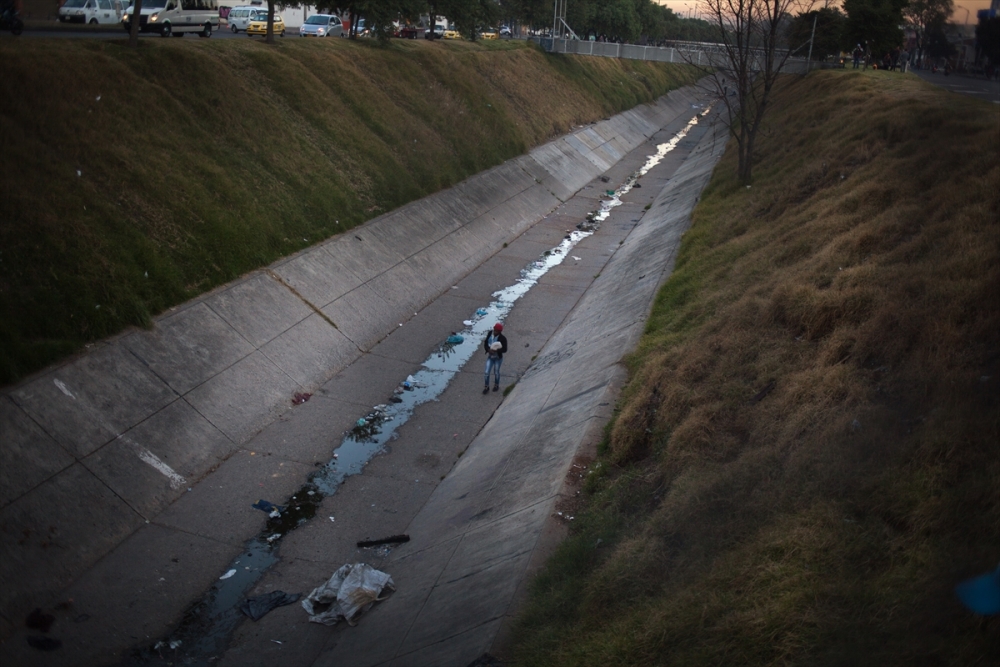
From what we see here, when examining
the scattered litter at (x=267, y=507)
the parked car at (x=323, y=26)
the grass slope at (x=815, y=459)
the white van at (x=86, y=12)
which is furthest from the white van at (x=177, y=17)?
the grass slope at (x=815, y=459)

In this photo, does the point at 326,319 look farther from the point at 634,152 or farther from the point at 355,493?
the point at 634,152

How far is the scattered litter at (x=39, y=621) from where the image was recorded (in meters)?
9.91

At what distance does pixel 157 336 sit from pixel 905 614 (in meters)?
13.0

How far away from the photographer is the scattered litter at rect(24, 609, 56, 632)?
9.91 meters

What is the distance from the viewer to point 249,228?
20.4 m

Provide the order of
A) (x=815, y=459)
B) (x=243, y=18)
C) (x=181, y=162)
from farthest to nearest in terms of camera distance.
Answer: (x=243, y=18) → (x=181, y=162) → (x=815, y=459)

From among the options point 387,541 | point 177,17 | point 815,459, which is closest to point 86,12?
point 177,17

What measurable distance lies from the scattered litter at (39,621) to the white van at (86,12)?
2920cm

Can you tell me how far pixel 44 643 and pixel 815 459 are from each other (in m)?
8.99

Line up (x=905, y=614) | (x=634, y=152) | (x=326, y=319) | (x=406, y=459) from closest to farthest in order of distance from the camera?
(x=905, y=614) → (x=406, y=459) → (x=326, y=319) → (x=634, y=152)

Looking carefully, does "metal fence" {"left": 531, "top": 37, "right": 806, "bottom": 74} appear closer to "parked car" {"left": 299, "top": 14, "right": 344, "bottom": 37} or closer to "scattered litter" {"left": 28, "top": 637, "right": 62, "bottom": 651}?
"parked car" {"left": 299, "top": 14, "right": 344, "bottom": 37}

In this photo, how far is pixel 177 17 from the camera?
32875mm

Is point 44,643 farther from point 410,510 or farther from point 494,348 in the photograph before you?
point 494,348

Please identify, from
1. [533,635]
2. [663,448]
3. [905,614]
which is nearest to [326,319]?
[663,448]
